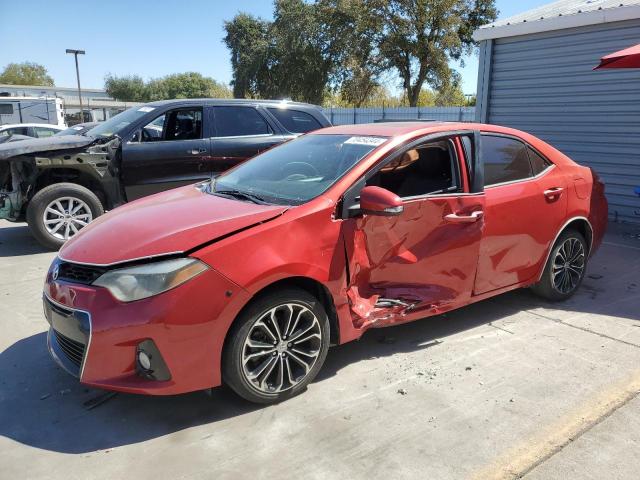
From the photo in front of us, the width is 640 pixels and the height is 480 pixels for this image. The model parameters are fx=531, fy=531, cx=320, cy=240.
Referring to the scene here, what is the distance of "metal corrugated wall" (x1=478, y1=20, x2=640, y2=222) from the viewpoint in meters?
8.23

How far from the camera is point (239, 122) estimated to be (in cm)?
746

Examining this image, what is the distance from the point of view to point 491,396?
320cm

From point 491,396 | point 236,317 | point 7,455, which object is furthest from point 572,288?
point 7,455

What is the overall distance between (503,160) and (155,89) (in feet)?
272

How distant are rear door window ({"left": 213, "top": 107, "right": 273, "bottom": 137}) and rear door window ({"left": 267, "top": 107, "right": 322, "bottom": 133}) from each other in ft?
0.79

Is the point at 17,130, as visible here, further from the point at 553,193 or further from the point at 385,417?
the point at 385,417

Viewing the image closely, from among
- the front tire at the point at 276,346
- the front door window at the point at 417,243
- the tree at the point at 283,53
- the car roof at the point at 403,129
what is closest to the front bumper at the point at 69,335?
the front tire at the point at 276,346

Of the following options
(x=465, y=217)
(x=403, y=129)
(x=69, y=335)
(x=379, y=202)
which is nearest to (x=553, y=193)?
(x=465, y=217)

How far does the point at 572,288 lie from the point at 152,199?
3763mm

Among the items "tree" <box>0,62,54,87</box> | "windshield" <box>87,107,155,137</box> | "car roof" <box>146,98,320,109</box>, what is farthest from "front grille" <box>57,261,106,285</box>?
"tree" <box>0,62,54,87</box>

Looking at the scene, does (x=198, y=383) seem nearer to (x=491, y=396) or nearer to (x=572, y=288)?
(x=491, y=396)

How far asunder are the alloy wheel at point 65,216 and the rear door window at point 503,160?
484cm

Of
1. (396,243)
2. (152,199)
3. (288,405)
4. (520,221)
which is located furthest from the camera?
(520,221)

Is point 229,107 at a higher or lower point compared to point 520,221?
higher
